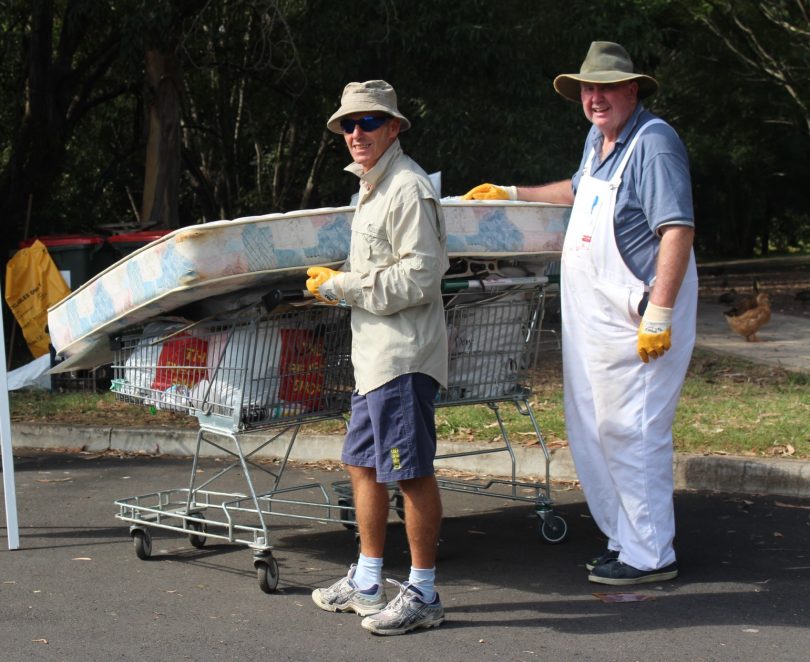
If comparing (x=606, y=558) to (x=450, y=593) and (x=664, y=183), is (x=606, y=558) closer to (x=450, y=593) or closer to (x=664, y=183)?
(x=450, y=593)

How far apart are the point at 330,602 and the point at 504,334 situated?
1762mm

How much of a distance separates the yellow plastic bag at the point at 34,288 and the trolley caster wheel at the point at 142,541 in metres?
6.53

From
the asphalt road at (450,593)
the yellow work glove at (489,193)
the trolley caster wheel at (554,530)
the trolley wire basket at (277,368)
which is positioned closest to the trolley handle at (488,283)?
the trolley wire basket at (277,368)

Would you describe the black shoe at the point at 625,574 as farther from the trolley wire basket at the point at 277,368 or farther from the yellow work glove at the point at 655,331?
the yellow work glove at the point at 655,331

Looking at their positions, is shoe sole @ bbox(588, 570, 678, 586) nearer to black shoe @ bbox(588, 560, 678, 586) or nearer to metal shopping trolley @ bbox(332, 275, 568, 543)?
black shoe @ bbox(588, 560, 678, 586)

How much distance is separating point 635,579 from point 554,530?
2.56 ft

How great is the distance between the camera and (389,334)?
4695 millimetres

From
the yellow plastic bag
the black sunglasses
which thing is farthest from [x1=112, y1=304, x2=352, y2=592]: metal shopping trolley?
the yellow plastic bag

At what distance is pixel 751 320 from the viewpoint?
13141mm

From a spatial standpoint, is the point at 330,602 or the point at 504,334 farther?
the point at 504,334

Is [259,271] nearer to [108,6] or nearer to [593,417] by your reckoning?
[593,417]

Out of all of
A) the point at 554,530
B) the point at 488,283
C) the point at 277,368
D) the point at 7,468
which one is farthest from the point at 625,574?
the point at 7,468

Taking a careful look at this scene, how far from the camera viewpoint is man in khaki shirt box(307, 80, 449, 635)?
463cm

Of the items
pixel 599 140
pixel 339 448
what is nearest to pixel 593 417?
pixel 599 140
